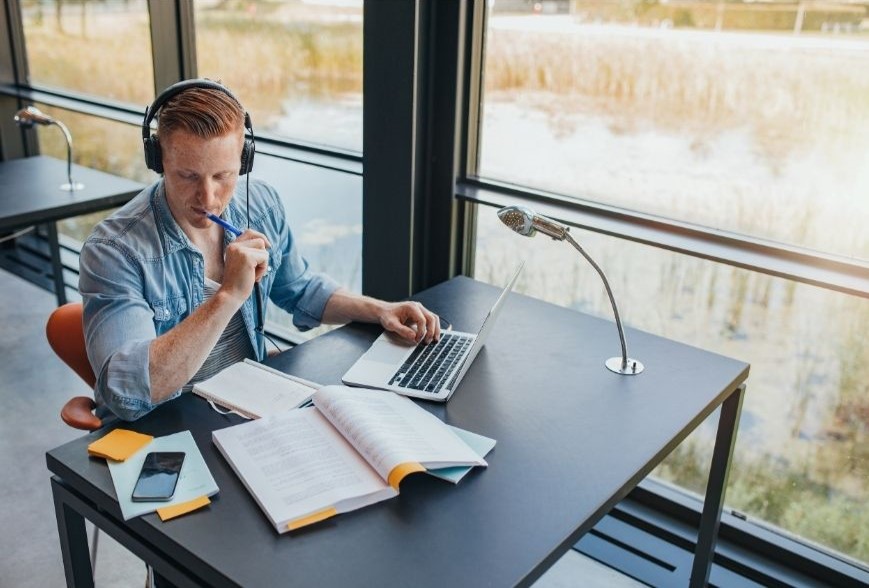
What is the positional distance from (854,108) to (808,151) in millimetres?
138

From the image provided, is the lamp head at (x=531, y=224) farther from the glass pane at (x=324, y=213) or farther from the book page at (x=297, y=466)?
the glass pane at (x=324, y=213)

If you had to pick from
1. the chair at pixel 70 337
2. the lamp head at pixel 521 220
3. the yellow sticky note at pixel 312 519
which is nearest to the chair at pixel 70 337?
the chair at pixel 70 337

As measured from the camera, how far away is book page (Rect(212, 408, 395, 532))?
1.23m

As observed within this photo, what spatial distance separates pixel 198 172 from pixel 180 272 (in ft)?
0.71

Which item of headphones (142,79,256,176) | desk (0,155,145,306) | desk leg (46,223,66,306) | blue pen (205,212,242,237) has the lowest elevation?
desk leg (46,223,66,306)

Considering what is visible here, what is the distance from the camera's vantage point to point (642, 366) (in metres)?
1.77

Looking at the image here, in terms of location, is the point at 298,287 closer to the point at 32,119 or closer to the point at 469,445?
the point at 469,445

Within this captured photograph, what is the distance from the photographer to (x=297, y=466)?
1.31 meters

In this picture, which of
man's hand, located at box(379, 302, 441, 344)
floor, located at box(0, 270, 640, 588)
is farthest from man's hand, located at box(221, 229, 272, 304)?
floor, located at box(0, 270, 640, 588)

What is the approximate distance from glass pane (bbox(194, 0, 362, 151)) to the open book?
160cm

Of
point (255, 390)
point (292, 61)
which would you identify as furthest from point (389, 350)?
point (292, 61)

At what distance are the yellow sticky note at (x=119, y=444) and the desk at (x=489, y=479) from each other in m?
0.02

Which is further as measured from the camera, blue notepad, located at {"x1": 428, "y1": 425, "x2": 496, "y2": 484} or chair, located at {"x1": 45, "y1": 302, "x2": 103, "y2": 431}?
chair, located at {"x1": 45, "y1": 302, "x2": 103, "y2": 431}

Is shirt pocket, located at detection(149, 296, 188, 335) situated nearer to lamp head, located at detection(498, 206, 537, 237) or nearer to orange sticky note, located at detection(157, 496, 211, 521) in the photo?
orange sticky note, located at detection(157, 496, 211, 521)
